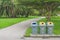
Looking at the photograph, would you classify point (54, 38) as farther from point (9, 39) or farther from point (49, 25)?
point (9, 39)

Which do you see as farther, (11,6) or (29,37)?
(11,6)

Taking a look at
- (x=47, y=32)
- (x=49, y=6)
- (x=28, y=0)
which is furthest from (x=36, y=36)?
(x=49, y=6)

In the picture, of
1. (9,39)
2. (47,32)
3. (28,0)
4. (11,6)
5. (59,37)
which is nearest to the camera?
(9,39)

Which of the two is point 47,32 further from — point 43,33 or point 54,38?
point 54,38

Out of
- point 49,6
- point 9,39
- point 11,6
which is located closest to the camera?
point 9,39

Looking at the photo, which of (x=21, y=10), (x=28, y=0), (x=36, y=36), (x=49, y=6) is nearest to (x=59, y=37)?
(x=36, y=36)

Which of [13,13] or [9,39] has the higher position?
[9,39]

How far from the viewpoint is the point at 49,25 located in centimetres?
1352

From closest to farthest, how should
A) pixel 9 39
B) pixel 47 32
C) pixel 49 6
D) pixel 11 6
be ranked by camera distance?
pixel 9 39, pixel 47 32, pixel 49 6, pixel 11 6

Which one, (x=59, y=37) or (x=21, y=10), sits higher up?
(x=59, y=37)

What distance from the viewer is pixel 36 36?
12.9 m

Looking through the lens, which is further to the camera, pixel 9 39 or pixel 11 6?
pixel 11 6

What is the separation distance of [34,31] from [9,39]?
2.08 meters

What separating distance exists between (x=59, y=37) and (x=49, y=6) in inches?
547
